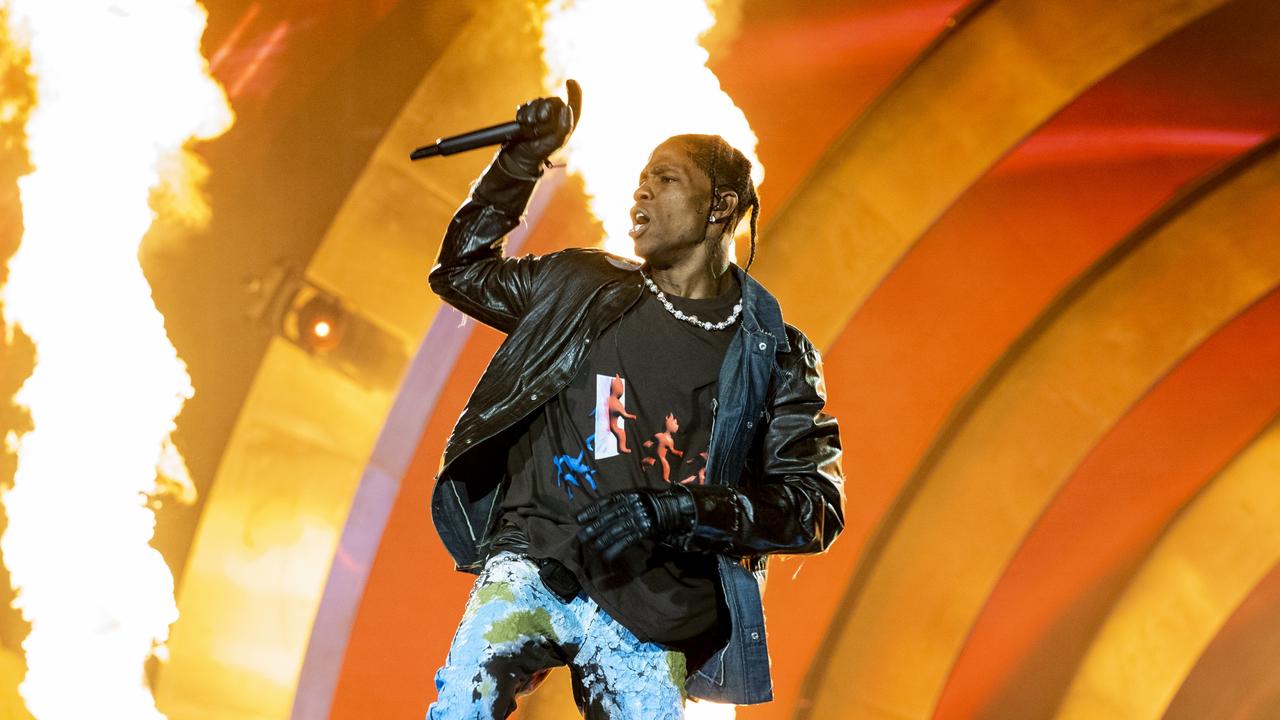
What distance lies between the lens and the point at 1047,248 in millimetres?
6637

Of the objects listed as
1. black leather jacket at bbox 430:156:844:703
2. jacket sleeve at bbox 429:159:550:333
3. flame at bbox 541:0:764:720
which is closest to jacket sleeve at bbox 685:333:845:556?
black leather jacket at bbox 430:156:844:703

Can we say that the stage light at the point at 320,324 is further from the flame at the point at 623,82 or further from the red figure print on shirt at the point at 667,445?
the red figure print on shirt at the point at 667,445

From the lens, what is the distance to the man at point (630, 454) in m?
2.81

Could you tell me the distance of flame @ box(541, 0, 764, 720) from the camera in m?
5.05

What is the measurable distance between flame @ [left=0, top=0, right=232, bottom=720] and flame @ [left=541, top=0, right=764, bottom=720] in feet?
4.21

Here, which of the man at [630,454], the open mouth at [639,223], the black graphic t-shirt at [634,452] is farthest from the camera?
the open mouth at [639,223]

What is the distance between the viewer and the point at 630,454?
9.98 feet

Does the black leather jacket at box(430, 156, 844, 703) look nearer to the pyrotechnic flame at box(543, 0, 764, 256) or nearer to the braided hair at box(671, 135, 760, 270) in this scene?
the braided hair at box(671, 135, 760, 270)

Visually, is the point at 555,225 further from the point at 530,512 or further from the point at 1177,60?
the point at 1177,60

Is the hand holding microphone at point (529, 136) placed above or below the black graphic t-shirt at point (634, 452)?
above

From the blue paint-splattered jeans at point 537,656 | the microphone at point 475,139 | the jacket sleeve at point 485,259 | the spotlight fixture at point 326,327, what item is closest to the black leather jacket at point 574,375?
the jacket sleeve at point 485,259

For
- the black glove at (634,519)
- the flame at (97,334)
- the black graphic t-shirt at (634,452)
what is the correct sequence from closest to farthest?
the black glove at (634,519) → the black graphic t-shirt at (634,452) → the flame at (97,334)

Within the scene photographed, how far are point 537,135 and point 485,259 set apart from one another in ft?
Answer: 1.11

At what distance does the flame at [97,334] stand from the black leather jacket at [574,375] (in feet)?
5.68
